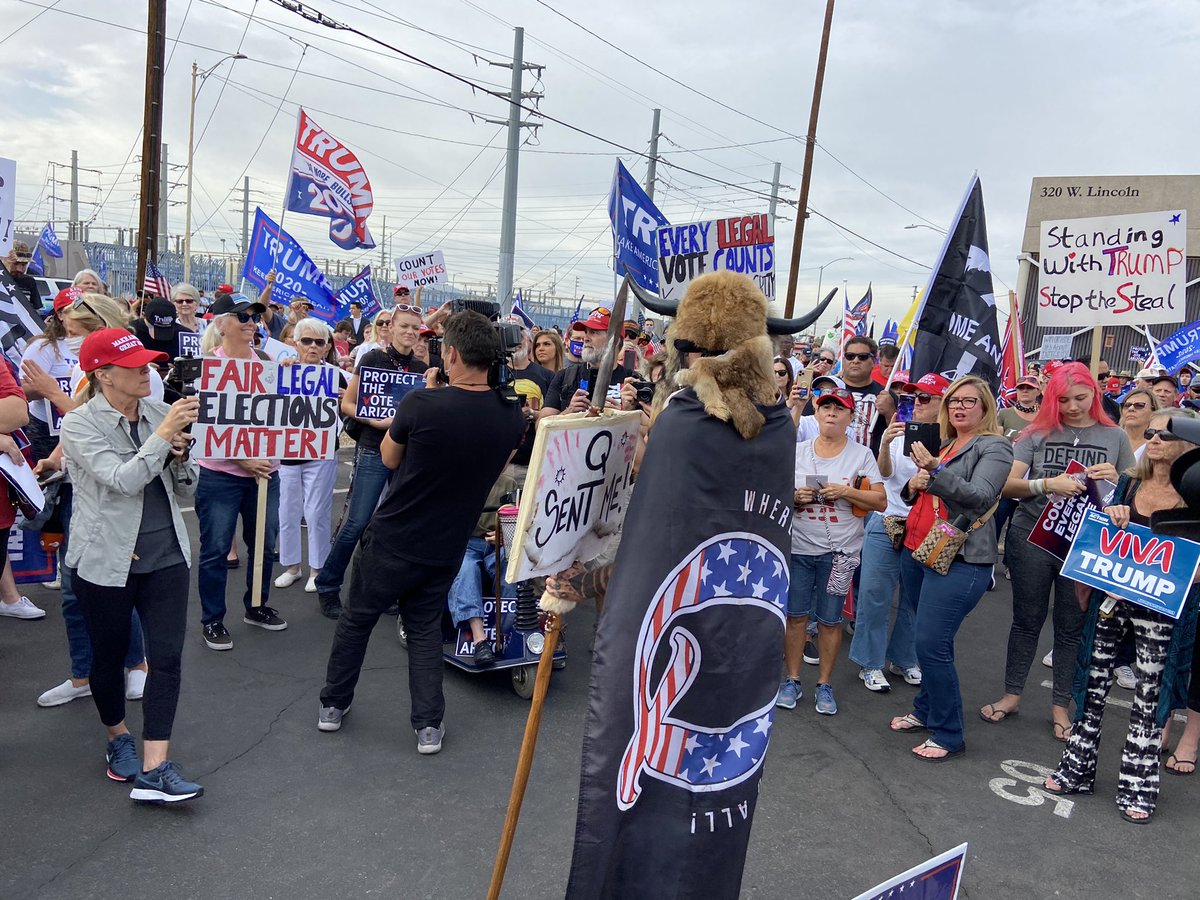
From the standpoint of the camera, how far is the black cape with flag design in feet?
8.23

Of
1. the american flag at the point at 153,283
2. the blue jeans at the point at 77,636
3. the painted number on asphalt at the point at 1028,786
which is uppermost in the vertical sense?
the american flag at the point at 153,283

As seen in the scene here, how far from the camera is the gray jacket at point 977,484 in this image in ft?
14.6

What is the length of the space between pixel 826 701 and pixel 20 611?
5.18 meters

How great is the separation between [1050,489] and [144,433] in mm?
4709

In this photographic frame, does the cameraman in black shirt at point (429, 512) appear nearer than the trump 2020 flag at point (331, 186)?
Yes

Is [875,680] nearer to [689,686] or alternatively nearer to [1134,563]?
[1134,563]

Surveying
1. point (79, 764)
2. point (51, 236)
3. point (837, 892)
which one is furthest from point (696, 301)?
point (51, 236)

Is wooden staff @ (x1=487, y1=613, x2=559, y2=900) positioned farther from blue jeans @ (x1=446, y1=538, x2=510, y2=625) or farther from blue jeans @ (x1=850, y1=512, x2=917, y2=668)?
blue jeans @ (x1=850, y1=512, x2=917, y2=668)

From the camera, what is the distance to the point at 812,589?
5301 millimetres

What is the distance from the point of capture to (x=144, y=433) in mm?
3752

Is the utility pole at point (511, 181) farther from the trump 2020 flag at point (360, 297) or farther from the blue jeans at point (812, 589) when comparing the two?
the blue jeans at point (812, 589)

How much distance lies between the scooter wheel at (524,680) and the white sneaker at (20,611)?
3.20 meters

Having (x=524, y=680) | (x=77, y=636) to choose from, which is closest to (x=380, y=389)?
(x=524, y=680)

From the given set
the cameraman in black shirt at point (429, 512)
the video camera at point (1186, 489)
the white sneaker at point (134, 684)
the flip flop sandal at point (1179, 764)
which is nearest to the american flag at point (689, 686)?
the video camera at point (1186, 489)
